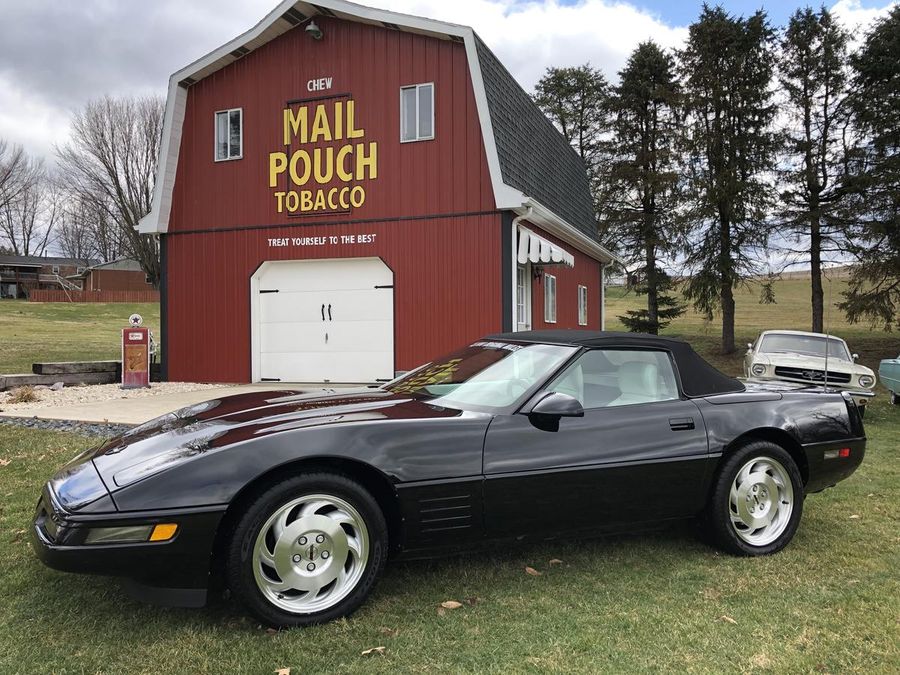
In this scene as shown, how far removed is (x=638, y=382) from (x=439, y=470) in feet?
4.61

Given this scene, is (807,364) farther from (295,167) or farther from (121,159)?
(121,159)

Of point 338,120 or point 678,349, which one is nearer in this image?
point 678,349

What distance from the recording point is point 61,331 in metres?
27.3

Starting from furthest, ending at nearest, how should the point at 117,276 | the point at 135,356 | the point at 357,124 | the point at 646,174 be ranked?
1. the point at 117,276
2. the point at 646,174
3. the point at 357,124
4. the point at 135,356

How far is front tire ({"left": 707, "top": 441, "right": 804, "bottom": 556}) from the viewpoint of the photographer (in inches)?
143

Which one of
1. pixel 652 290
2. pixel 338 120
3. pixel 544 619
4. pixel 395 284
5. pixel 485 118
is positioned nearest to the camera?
pixel 544 619

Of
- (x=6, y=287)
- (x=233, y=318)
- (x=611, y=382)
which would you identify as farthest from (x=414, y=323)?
(x=6, y=287)

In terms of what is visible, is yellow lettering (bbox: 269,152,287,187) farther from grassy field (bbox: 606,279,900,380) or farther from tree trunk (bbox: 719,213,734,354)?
tree trunk (bbox: 719,213,734,354)

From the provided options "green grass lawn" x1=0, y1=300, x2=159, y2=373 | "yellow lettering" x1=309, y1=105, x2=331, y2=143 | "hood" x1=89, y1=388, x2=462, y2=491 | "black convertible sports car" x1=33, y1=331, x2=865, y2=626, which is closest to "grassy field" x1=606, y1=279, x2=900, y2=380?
"yellow lettering" x1=309, y1=105, x2=331, y2=143

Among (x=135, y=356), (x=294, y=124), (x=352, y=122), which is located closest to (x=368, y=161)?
(x=352, y=122)

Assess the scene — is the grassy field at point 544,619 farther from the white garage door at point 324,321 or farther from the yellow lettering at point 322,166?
the yellow lettering at point 322,166

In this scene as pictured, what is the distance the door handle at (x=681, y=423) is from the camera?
11.6 feet

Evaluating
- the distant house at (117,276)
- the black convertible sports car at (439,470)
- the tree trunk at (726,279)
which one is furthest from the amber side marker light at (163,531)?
the distant house at (117,276)

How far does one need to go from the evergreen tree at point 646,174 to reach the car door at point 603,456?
67.9ft
